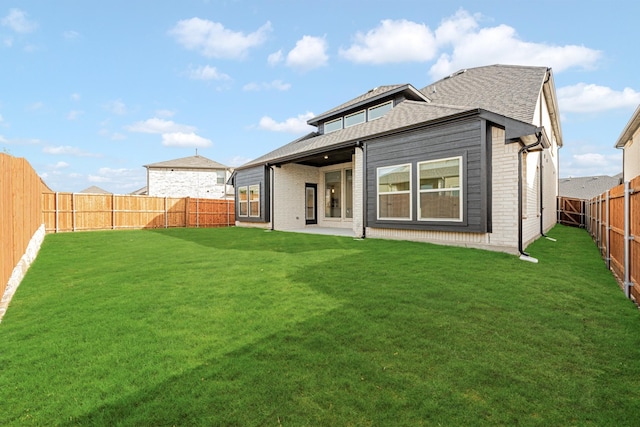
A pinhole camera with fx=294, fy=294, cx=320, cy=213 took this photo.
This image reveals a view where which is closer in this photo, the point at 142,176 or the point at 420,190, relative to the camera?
the point at 420,190

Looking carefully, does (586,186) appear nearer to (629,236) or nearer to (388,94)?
(388,94)

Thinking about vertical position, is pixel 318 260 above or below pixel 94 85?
below

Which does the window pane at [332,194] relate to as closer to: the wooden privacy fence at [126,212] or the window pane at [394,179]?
the window pane at [394,179]

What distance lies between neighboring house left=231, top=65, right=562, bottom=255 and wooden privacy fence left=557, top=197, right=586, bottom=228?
5.24 meters

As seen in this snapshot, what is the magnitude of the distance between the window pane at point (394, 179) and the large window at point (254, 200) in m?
7.81

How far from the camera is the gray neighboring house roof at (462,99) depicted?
27.7 feet

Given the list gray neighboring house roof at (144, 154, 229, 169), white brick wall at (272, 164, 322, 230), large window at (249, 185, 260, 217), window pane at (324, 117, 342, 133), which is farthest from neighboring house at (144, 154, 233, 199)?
window pane at (324, 117, 342, 133)

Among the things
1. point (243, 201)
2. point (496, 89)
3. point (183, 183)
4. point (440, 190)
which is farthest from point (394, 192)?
point (183, 183)

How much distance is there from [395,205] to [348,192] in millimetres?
5208

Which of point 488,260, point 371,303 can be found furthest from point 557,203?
point 371,303

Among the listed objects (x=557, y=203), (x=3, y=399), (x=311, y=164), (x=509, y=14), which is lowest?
(x=3, y=399)

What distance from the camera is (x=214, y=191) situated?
3070 cm

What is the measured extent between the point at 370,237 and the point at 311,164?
252 inches

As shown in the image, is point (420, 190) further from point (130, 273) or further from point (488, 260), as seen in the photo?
point (130, 273)
